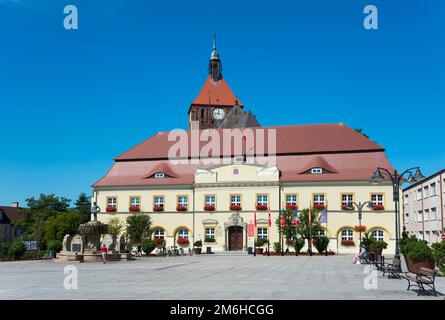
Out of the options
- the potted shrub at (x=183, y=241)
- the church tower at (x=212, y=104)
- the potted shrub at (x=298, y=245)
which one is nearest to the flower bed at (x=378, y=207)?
the potted shrub at (x=298, y=245)

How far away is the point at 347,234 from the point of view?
5088 cm

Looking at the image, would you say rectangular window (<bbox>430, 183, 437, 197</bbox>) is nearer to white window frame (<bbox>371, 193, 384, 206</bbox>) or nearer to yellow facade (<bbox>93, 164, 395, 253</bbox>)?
yellow facade (<bbox>93, 164, 395, 253</bbox>)

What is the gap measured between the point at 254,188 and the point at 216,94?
133ft

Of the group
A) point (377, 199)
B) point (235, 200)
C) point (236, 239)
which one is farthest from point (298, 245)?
point (377, 199)

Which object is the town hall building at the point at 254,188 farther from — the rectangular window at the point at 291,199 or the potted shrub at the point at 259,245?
the potted shrub at the point at 259,245

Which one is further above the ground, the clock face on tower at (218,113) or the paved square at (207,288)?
the clock face on tower at (218,113)

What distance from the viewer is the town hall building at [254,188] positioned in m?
51.0

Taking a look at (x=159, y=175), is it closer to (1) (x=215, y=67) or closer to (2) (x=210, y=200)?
(2) (x=210, y=200)

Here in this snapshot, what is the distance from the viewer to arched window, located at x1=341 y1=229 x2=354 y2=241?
5078 centimetres

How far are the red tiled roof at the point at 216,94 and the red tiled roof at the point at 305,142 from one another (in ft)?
90.7

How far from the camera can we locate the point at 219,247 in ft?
176

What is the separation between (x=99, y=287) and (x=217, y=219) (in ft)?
121
